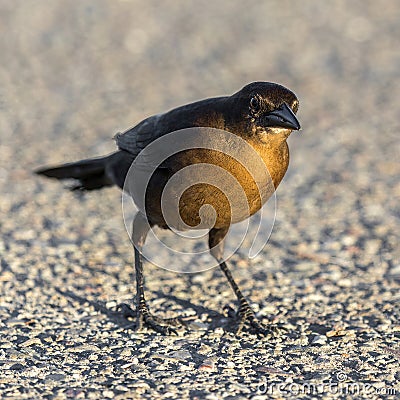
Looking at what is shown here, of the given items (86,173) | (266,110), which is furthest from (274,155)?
(86,173)

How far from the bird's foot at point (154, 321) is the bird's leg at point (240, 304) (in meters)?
0.35

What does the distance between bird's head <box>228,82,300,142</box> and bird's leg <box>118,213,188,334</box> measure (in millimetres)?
1104

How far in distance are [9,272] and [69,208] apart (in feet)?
4.59

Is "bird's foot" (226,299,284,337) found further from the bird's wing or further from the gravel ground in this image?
the bird's wing

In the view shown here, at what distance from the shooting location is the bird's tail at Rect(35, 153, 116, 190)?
548 centimetres

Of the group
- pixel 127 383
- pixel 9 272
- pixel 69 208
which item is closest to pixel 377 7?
pixel 69 208

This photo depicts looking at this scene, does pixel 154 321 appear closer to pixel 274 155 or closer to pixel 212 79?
pixel 274 155

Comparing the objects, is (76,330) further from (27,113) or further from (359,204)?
(27,113)

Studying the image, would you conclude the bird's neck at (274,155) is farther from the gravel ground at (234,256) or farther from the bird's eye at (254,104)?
the gravel ground at (234,256)

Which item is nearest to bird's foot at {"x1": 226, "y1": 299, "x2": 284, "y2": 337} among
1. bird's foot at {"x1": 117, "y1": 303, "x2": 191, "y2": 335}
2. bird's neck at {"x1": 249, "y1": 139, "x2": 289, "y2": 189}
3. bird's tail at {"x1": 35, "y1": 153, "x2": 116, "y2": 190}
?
bird's foot at {"x1": 117, "y1": 303, "x2": 191, "y2": 335}

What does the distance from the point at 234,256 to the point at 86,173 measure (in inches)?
51.0

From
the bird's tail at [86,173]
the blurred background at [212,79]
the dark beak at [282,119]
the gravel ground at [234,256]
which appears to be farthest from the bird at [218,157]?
the blurred background at [212,79]

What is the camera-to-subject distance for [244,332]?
452 centimetres

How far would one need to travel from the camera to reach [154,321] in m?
4.54
